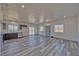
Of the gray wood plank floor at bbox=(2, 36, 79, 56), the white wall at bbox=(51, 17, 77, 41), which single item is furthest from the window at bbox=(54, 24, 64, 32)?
the gray wood plank floor at bbox=(2, 36, 79, 56)

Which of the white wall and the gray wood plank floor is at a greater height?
the white wall

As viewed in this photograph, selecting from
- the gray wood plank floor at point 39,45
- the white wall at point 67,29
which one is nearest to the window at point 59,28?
the white wall at point 67,29

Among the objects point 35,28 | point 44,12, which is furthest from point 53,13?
point 35,28

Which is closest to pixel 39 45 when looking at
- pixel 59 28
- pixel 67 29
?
pixel 59 28

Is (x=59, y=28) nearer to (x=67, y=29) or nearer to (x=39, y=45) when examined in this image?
(x=67, y=29)

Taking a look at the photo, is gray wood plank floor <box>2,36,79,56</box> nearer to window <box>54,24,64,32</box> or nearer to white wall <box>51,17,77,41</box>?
white wall <box>51,17,77,41</box>

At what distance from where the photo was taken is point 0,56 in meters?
2.14

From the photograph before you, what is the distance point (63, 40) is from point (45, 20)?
72 cm

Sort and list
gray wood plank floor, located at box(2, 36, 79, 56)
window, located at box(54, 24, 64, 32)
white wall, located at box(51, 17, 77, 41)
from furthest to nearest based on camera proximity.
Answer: window, located at box(54, 24, 64, 32) < white wall, located at box(51, 17, 77, 41) < gray wood plank floor, located at box(2, 36, 79, 56)

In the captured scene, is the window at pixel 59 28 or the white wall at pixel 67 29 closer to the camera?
the white wall at pixel 67 29

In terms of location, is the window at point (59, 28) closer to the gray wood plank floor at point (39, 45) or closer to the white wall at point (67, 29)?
the white wall at point (67, 29)

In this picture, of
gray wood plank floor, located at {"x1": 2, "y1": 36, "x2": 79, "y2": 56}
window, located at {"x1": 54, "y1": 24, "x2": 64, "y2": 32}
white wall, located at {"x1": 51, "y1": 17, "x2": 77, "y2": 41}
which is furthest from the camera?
window, located at {"x1": 54, "y1": 24, "x2": 64, "y2": 32}

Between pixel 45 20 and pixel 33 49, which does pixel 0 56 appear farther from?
pixel 45 20

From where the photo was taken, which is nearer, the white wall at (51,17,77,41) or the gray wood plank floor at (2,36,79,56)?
the gray wood plank floor at (2,36,79,56)
